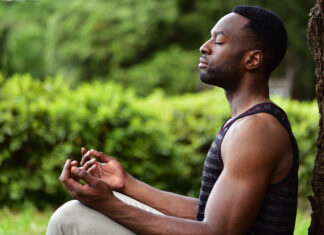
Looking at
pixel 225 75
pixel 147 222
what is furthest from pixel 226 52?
pixel 147 222

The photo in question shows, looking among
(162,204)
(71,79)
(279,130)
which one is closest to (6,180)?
(162,204)

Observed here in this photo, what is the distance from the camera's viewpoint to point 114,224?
7.18 feet

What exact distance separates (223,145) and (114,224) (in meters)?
0.60

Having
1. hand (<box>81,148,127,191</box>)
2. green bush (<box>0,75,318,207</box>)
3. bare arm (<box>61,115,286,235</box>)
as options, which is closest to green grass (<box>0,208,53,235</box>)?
green bush (<box>0,75,318,207</box>)

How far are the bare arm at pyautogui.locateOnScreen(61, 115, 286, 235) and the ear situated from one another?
325mm

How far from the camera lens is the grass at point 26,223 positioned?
4605 millimetres

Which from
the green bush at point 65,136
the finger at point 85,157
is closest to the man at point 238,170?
the finger at point 85,157

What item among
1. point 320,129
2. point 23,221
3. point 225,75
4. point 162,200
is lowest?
point 23,221

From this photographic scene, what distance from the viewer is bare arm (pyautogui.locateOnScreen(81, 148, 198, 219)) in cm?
280

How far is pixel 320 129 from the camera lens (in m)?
2.68

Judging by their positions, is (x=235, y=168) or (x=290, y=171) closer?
(x=235, y=168)

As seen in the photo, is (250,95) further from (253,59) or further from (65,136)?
(65,136)

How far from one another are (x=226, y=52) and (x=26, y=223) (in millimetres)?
3500

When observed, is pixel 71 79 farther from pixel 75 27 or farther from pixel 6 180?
pixel 6 180
